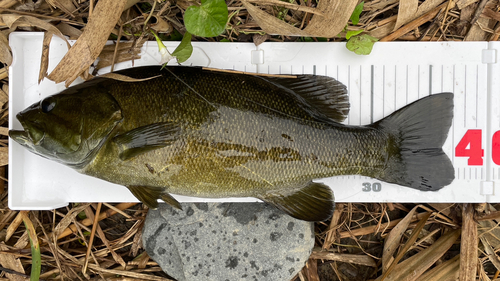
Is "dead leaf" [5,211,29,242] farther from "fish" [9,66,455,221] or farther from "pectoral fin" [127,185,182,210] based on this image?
"pectoral fin" [127,185,182,210]

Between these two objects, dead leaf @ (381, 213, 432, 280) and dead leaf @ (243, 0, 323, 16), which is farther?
dead leaf @ (381, 213, 432, 280)

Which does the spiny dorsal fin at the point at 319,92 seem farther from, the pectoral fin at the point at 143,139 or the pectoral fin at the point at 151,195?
the pectoral fin at the point at 151,195

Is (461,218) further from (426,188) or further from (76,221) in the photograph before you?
(76,221)

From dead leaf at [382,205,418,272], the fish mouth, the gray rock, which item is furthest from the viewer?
dead leaf at [382,205,418,272]

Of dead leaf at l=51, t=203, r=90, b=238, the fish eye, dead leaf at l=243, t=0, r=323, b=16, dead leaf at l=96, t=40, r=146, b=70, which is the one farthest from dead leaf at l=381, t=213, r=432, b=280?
the fish eye

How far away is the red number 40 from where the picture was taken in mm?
2539

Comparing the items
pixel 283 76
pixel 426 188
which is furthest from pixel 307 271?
pixel 283 76

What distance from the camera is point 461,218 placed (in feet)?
8.86

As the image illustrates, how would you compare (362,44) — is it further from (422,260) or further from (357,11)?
(422,260)

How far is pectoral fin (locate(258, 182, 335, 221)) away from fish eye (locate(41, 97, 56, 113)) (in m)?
1.36

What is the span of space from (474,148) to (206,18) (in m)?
2.10

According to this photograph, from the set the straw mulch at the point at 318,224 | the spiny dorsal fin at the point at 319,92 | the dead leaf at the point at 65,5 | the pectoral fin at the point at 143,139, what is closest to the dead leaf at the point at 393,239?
the straw mulch at the point at 318,224

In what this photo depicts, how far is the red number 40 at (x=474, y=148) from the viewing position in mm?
2539

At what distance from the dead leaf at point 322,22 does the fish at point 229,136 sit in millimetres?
362
